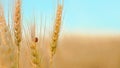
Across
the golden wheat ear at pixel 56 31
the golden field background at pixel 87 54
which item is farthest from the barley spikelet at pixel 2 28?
the golden field background at pixel 87 54

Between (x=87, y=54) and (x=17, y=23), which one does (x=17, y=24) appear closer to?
(x=17, y=23)

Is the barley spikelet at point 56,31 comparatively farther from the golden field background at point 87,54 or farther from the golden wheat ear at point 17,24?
the golden field background at point 87,54

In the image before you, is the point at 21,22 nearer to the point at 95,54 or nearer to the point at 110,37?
the point at 95,54

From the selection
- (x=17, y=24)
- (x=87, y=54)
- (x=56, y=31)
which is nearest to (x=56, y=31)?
(x=56, y=31)

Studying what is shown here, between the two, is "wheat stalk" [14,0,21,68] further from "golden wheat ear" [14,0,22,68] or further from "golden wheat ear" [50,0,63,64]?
"golden wheat ear" [50,0,63,64]

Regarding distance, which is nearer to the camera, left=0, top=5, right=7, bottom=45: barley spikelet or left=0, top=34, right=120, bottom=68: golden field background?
left=0, top=5, right=7, bottom=45: barley spikelet

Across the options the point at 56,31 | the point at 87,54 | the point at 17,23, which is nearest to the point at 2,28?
the point at 17,23

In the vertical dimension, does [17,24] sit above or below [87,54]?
above

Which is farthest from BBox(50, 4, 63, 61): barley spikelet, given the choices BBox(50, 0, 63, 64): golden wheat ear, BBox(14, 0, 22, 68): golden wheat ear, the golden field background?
the golden field background

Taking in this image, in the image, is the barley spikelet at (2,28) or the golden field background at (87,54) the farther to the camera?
the golden field background at (87,54)

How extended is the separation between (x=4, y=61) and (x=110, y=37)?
4.52 meters

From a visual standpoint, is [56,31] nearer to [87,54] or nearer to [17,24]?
[17,24]

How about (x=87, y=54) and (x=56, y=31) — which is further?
(x=87, y=54)

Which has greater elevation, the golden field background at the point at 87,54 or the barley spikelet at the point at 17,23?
the barley spikelet at the point at 17,23
